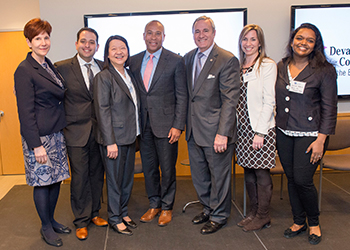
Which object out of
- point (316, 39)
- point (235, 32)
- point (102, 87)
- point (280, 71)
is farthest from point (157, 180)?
point (235, 32)

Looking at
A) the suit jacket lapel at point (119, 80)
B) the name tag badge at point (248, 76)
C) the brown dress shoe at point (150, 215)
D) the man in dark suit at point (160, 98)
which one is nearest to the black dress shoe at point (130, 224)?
the brown dress shoe at point (150, 215)

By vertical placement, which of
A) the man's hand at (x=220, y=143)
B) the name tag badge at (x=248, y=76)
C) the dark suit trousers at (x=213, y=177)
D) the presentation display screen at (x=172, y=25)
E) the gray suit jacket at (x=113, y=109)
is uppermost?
the presentation display screen at (x=172, y=25)

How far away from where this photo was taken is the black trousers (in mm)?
2361

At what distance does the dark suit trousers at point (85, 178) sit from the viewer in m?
2.60

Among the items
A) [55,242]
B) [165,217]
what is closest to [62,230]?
[55,242]

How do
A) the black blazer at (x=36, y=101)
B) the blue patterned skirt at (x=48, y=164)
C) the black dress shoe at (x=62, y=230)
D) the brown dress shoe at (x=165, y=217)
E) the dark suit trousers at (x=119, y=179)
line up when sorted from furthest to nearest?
the brown dress shoe at (x=165, y=217), the black dress shoe at (x=62, y=230), the dark suit trousers at (x=119, y=179), the blue patterned skirt at (x=48, y=164), the black blazer at (x=36, y=101)

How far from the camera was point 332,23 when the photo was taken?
155 inches

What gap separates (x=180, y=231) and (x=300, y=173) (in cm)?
114

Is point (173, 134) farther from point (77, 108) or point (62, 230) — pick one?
point (62, 230)

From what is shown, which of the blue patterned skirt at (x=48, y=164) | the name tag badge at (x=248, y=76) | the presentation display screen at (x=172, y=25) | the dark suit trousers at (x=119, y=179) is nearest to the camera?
the blue patterned skirt at (x=48, y=164)

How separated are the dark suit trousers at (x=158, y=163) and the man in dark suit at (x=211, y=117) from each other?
202 millimetres

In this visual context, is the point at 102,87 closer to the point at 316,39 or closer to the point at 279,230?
the point at 316,39

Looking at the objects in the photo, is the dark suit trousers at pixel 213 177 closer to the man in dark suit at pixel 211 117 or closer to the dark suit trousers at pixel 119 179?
the man in dark suit at pixel 211 117

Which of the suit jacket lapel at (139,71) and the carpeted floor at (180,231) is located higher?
the suit jacket lapel at (139,71)
